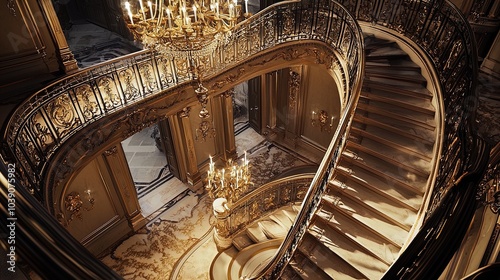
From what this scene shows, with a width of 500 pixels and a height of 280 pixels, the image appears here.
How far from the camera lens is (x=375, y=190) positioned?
4.44 metres

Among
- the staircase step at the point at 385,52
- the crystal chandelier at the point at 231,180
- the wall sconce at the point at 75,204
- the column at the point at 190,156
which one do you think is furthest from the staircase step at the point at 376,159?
the wall sconce at the point at 75,204

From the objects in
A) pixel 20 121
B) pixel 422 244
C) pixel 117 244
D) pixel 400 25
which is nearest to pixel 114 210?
pixel 117 244

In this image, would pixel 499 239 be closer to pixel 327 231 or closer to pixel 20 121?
pixel 327 231

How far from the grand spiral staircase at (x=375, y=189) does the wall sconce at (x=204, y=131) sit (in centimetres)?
475

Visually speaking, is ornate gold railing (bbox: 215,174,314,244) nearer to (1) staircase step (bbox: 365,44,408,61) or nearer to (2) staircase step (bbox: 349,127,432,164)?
(2) staircase step (bbox: 349,127,432,164)

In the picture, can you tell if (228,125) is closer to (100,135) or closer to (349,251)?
(100,135)

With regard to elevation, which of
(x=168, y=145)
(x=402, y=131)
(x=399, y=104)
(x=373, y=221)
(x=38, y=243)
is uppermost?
(x=38, y=243)

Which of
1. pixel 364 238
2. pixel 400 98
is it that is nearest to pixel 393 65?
pixel 400 98

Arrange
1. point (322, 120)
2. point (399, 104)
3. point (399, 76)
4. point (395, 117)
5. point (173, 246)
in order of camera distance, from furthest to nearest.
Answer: point (322, 120), point (173, 246), point (399, 76), point (399, 104), point (395, 117)

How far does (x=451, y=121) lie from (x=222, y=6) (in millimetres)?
3251

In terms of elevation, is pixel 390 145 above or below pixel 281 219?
above

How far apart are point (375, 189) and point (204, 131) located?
553 cm

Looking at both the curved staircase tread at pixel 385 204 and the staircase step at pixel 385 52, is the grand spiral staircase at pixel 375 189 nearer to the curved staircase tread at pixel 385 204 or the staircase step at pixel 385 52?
the curved staircase tread at pixel 385 204

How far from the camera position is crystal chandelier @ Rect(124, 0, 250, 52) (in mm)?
3393
